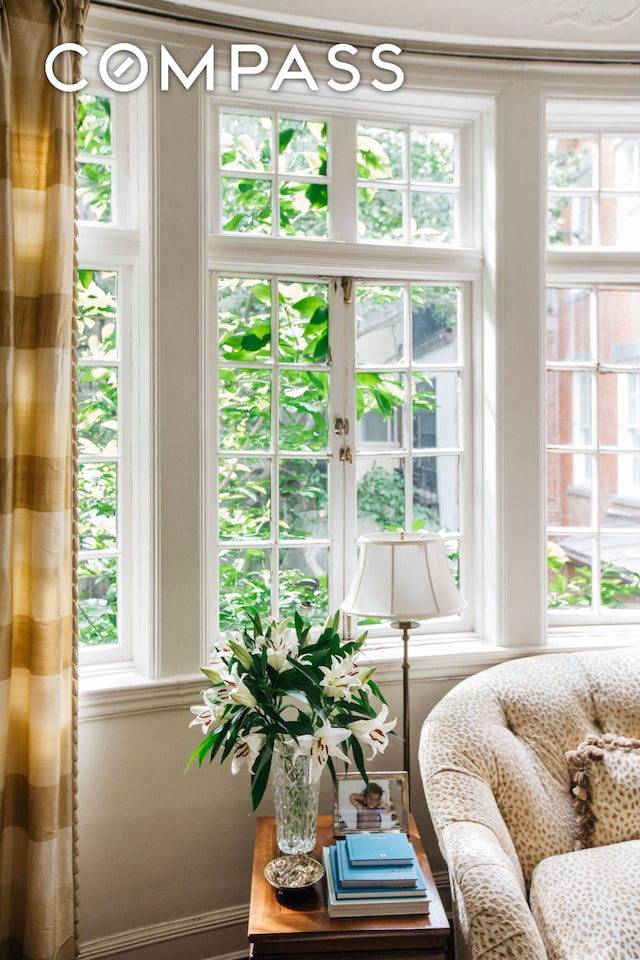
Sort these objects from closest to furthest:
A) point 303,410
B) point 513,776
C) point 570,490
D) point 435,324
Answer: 1. point 513,776
2. point 303,410
3. point 435,324
4. point 570,490

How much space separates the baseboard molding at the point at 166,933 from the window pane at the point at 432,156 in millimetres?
2419

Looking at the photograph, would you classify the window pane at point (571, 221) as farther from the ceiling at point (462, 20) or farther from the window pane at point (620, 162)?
the ceiling at point (462, 20)

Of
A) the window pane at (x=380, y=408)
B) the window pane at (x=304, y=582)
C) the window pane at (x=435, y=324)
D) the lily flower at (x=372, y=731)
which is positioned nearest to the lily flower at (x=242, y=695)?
the lily flower at (x=372, y=731)

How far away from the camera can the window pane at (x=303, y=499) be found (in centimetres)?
252

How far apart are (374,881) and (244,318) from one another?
1.63 meters

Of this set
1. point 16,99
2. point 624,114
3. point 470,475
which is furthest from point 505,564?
Result: point 16,99

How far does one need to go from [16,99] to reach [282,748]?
1660mm

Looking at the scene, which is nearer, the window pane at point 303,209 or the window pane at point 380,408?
the window pane at point 303,209

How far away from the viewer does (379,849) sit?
69.9 inches

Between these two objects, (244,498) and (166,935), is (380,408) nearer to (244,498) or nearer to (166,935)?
(244,498)

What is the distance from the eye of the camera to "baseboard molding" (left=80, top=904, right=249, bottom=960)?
215 centimetres

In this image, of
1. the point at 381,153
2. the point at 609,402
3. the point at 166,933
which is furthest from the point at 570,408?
the point at 166,933

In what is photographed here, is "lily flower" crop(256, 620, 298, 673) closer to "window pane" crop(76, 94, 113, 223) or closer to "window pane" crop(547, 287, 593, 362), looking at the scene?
"window pane" crop(76, 94, 113, 223)

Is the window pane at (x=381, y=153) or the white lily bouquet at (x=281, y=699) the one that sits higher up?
the window pane at (x=381, y=153)
